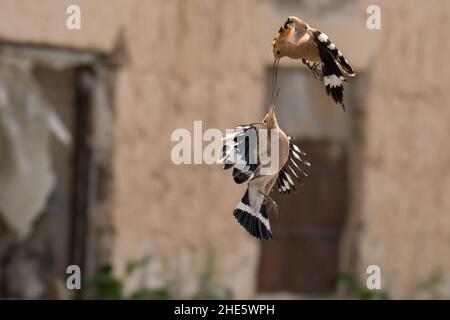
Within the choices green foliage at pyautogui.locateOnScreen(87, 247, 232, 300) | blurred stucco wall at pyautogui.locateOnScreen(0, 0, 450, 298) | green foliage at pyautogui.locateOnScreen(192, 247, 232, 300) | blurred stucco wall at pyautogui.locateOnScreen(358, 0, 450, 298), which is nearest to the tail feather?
green foliage at pyautogui.locateOnScreen(87, 247, 232, 300)

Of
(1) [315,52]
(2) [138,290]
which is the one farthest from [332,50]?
(2) [138,290]

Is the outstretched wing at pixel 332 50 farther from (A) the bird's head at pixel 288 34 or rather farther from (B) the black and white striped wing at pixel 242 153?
(B) the black and white striped wing at pixel 242 153

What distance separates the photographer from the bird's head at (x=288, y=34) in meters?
1.89

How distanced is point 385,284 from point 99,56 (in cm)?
292

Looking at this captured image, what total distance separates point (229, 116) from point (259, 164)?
251 inches

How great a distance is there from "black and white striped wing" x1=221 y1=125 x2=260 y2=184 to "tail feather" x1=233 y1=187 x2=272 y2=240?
0.23 ft

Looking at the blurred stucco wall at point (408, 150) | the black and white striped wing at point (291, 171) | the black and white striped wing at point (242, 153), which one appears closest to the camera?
the black and white striped wing at point (242, 153)

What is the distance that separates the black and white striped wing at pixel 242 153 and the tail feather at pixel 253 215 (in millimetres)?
71

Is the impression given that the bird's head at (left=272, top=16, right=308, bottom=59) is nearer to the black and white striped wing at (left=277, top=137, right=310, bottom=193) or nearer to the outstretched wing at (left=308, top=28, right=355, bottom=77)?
the outstretched wing at (left=308, top=28, right=355, bottom=77)

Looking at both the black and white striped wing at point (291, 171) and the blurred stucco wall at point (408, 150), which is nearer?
the black and white striped wing at point (291, 171)

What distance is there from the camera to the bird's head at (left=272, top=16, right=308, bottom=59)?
1887 mm

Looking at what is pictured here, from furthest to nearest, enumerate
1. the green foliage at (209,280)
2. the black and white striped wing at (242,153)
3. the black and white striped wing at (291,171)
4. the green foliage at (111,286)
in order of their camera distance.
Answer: the green foliage at (209,280), the green foliage at (111,286), the black and white striped wing at (291,171), the black and white striped wing at (242,153)

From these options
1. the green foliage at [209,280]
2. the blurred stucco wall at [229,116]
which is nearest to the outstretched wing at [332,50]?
the blurred stucco wall at [229,116]
